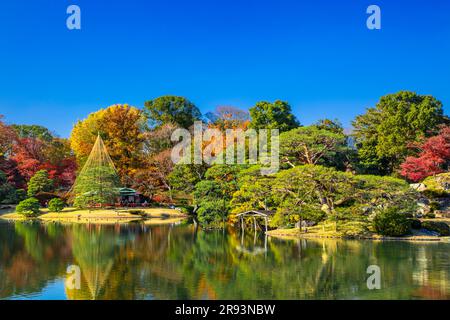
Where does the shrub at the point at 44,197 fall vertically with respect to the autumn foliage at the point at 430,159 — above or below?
below

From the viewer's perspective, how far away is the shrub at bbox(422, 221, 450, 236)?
74.7 ft

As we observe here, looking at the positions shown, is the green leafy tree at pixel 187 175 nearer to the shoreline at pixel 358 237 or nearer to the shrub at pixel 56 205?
the shrub at pixel 56 205

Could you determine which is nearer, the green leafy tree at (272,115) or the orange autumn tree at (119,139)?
the green leafy tree at (272,115)

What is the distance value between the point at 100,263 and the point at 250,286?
661 centimetres

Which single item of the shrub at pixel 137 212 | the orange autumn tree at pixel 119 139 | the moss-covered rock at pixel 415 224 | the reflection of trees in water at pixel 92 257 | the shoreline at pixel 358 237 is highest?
the orange autumn tree at pixel 119 139

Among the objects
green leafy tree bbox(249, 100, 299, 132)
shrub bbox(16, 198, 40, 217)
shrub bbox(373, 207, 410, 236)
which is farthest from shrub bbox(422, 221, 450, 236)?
shrub bbox(16, 198, 40, 217)

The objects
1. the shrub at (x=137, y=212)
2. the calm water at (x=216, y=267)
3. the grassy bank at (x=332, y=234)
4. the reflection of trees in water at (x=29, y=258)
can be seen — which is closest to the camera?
the calm water at (x=216, y=267)

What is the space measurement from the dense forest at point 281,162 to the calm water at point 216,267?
3.00 meters

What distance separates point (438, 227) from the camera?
23.1 m

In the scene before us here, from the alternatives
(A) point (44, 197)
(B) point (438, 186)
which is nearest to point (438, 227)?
(B) point (438, 186)

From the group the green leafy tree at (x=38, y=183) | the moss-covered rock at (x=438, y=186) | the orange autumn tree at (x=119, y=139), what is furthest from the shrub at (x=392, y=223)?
the green leafy tree at (x=38, y=183)

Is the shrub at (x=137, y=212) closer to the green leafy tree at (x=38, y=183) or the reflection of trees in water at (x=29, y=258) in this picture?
the reflection of trees in water at (x=29, y=258)

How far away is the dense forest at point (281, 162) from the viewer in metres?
23.5

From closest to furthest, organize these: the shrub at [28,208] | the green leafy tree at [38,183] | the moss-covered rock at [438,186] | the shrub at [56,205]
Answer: the moss-covered rock at [438,186]
the shrub at [28,208]
the shrub at [56,205]
the green leafy tree at [38,183]
